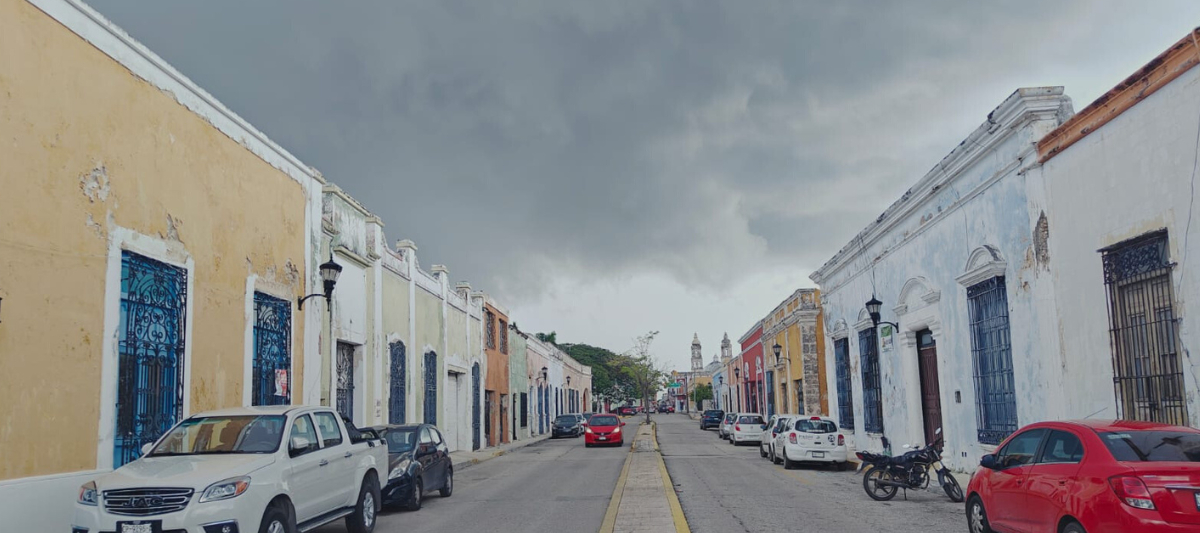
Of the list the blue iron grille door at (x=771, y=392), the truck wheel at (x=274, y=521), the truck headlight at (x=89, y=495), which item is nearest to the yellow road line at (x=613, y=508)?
the truck wheel at (x=274, y=521)

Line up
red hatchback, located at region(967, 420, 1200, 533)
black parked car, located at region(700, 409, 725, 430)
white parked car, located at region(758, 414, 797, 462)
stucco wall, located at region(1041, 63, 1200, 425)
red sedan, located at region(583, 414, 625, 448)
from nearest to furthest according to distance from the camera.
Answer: red hatchback, located at region(967, 420, 1200, 533)
stucco wall, located at region(1041, 63, 1200, 425)
white parked car, located at region(758, 414, 797, 462)
red sedan, located at region(583, 414, 625, 448)
black parked car, located at region(700, 409, 725, 430)

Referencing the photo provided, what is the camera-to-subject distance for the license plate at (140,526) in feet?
25.6

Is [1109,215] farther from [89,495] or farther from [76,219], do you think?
[76,219]

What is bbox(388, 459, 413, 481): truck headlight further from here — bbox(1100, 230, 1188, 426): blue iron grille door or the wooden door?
the wooden door

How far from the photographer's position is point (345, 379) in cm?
2052

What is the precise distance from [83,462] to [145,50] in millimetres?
5929

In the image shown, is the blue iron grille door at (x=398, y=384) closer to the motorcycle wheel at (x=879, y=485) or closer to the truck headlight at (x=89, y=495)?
the motorcycle wheel at (x=879, y=485)

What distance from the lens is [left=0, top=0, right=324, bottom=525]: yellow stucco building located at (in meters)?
9.76

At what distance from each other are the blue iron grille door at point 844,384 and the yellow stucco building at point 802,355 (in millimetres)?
5676

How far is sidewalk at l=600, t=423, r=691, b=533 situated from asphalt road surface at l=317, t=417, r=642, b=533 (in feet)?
0.85

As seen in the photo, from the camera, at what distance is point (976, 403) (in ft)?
56.0

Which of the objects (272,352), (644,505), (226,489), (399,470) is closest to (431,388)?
(272,352)

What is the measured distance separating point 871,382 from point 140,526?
20.8m

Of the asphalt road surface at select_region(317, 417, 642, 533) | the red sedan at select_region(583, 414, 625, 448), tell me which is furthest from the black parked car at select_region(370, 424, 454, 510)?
the red sedan at select_region(583, 414, 625, 448)
